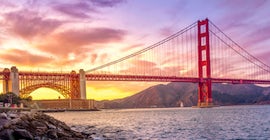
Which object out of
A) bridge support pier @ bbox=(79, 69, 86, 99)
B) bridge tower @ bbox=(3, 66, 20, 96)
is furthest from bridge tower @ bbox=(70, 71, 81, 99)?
bridge tower @ bbox=(3, 66, 20, 96)

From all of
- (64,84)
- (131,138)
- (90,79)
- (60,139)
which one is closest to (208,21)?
(90,79)

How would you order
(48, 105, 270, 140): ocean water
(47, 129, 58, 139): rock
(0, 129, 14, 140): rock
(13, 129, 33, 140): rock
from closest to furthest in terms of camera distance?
(0, 129, 14, 140): rock, (13, 129, 33, 140): rock, (47, 129, 58, 139): rock, (48, 105, 270, 140): ocean water

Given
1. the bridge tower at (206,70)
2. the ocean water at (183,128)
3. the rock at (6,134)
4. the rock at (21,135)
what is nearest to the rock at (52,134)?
the rock at (21,135)

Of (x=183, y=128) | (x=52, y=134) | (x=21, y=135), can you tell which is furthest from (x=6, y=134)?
(x=183, y=128)

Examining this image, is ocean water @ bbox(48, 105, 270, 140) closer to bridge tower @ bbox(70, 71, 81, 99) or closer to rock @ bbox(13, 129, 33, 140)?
rock @ bbox(13, 129, 33, 140)

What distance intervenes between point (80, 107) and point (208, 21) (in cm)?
5075

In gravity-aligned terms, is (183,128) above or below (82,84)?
below

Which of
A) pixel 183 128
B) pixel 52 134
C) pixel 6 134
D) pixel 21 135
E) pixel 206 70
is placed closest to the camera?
pixel 6 134

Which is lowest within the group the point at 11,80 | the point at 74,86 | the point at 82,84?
the point at 74,86

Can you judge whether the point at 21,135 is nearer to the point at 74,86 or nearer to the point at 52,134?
the point at 52,134

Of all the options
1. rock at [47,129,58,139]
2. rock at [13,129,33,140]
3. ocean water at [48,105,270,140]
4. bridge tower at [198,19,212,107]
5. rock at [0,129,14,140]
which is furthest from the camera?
bridge tower at [198,19,212,107]

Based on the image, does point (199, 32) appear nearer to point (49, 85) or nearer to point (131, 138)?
point (49, 85)

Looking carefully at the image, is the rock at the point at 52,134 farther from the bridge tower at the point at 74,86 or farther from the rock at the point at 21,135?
the bridge tower at the point at 74,86

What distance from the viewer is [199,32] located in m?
117
